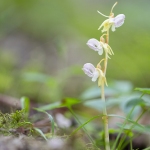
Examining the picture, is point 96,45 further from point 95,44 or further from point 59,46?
point 59,46

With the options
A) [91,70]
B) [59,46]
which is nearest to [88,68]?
[91,70]

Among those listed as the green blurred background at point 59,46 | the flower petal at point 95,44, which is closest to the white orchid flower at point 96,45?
the flower petal at point 95,44

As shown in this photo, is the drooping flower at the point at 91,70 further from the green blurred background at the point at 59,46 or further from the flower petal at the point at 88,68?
the green blurred background at the point at 59,46

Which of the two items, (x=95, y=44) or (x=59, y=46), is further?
(x=59, y=46)

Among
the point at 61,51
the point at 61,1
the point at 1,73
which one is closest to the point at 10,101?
the point at 61,51

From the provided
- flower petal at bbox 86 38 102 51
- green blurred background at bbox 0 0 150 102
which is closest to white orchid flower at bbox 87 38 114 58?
flower petal at bbox 86 38 102 51

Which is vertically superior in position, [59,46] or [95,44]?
[59,46]

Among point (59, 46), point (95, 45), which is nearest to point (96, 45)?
point (95, 45)

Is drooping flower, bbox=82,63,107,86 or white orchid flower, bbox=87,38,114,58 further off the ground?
white orchid flower, bbox=87,38,114,58

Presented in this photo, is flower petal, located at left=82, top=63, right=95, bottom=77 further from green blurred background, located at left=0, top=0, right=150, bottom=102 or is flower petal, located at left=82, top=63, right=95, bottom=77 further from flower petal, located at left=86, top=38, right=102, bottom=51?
green blurred background, located at left=0, top=0, right=150, bottom=102
